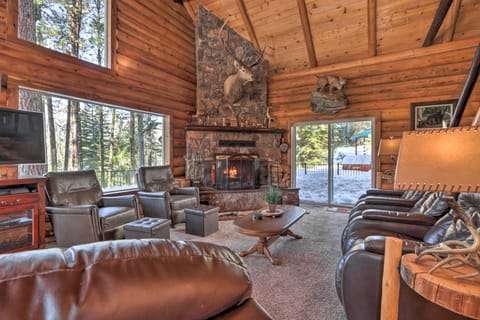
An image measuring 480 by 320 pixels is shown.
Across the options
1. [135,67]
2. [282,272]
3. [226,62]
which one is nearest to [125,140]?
[135,67]

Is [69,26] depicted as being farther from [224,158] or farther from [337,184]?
[337,184]

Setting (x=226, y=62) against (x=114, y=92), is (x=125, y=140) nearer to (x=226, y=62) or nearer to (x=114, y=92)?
(x=114, y=92)

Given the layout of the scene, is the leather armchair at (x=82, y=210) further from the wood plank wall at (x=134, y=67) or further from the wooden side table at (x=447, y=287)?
the wooden side table at (x=447, y=287)

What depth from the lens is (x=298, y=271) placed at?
266 centimetres

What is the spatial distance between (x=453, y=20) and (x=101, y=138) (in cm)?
660

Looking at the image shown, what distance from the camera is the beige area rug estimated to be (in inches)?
80.2

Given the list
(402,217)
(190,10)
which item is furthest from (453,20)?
(190,10)

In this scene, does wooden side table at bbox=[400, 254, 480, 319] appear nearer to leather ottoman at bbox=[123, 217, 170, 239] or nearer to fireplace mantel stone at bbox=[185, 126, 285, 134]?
leather ottoman at bbox=[123, 217, 170, 239]

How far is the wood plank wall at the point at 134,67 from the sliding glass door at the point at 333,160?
116 inches

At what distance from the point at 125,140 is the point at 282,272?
3.92m

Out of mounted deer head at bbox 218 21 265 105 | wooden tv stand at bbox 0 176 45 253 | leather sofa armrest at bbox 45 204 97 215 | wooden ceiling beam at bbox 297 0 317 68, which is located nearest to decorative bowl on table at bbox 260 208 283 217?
leather sofa armrest at bbox 45 204 97 215

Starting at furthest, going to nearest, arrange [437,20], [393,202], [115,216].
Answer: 1. [437,20]
2. [115,216]
3. [393,202]

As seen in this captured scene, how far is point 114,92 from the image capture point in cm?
455

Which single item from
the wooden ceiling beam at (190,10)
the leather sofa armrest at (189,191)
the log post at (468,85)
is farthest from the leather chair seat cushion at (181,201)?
the log post at (468,85)
